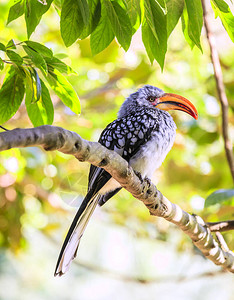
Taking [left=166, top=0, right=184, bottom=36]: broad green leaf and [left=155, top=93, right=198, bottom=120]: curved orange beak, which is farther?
[left=155, top=93, right=198, bottom=120]: curved orange beak

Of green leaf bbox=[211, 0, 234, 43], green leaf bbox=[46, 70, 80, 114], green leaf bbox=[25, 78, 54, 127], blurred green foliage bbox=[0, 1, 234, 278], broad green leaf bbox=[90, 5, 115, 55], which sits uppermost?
green leaf bbox=[211, 0, 234, 43]

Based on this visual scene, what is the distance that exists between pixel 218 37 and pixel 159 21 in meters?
3.58

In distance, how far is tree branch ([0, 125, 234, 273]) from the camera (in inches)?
54.5

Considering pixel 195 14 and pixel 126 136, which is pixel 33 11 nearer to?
pixel 195 14

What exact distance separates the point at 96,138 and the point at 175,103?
61.9 inches

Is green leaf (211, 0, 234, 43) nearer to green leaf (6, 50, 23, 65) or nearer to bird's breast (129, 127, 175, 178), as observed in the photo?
green leaf (6, 50, 23, 65)

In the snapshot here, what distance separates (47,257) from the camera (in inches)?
388

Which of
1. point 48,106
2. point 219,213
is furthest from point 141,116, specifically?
point 48,106

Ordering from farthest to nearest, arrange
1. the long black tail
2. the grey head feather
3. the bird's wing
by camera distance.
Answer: the grey head feather
the bird's wing
the long black tail

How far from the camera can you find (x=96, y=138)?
471 centimetres

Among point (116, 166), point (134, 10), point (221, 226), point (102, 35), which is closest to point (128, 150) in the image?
point (221, 226)

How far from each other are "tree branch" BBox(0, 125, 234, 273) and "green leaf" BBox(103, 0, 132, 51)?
40 cm

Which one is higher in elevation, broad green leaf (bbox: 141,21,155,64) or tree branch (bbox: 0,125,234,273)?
broad green leaf (bbox: 141,21,155,64)

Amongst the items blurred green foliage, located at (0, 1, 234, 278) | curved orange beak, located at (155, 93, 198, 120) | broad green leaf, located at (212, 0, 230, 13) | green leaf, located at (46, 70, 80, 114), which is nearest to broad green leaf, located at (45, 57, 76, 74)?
green leaf, located at (46, 70, 80, 114)
